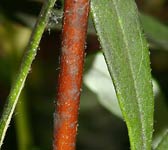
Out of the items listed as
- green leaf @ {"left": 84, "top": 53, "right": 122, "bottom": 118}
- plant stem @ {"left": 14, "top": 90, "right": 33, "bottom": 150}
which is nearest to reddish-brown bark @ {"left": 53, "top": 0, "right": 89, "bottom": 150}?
green leaf @ {"left": 84, "top": 53, "right": 122, "bottom": 118}

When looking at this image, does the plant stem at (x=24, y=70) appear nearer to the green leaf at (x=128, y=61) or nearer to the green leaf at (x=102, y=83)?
the green leaf at (x=128, y=61)

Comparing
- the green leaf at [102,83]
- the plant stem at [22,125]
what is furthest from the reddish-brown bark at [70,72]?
the plant stem at [22,125]

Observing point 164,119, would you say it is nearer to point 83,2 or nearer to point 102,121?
point 83,2

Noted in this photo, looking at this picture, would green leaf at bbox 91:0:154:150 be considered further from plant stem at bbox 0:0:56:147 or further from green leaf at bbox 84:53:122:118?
green leaf at bbox 84:53:122:118

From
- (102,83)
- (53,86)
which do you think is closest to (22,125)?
(102,83)


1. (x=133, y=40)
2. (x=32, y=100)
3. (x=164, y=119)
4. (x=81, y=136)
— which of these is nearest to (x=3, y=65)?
(x=32, y=100)

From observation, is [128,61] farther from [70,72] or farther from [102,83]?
[102,83]
